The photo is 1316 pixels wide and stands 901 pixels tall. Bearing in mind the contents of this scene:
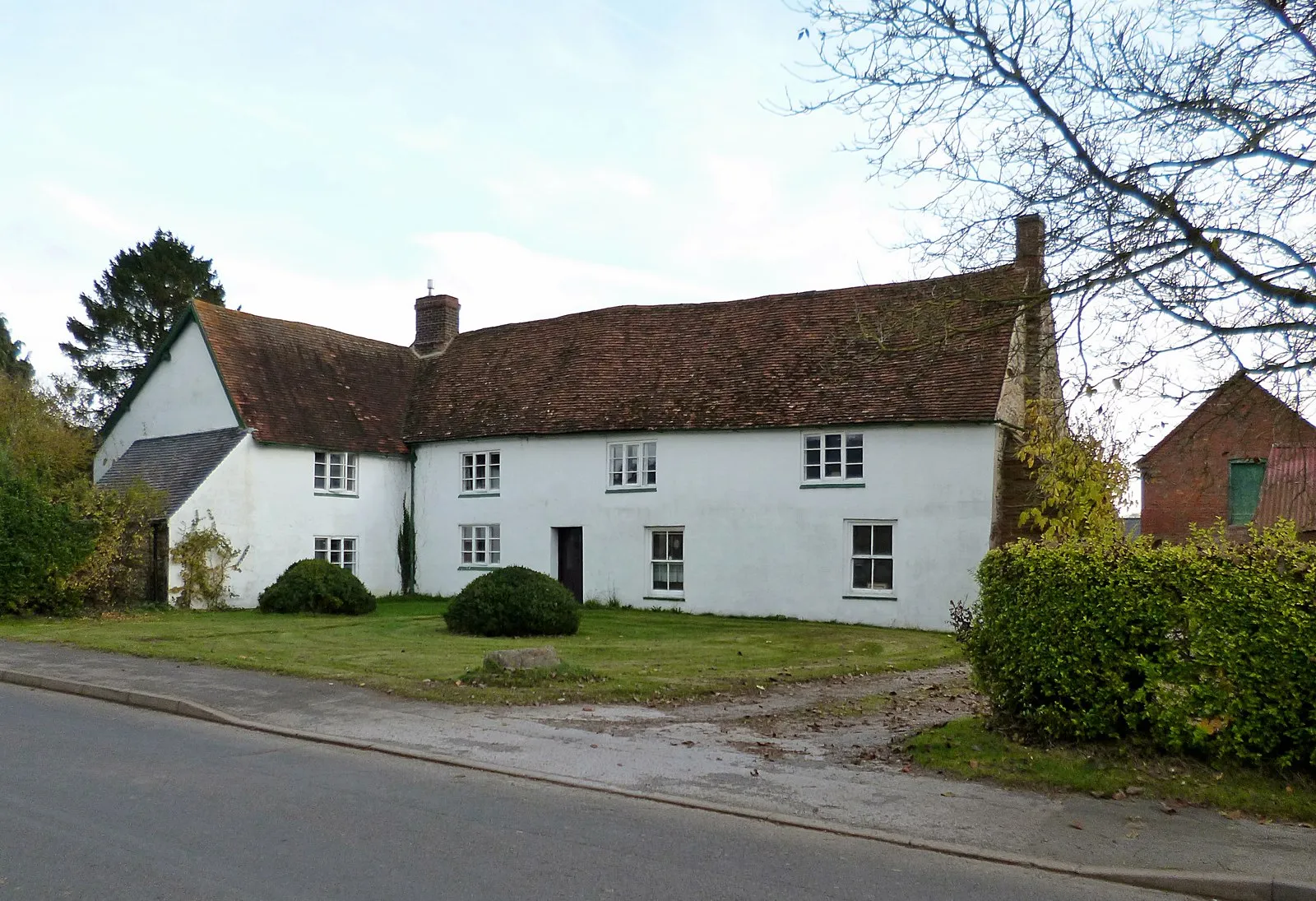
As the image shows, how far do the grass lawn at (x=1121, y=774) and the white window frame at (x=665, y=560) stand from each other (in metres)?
17.2

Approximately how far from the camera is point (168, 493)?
87.4 ft

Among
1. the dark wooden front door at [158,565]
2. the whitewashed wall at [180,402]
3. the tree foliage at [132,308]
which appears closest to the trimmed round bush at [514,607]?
the dark wooden front door at [158,565]

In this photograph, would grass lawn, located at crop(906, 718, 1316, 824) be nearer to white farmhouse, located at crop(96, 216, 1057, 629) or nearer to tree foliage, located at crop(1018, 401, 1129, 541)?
tree foliage, located at crop(1018, 401, 1129, 541)

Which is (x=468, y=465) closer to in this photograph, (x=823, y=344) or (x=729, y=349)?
(x=729, y=349)

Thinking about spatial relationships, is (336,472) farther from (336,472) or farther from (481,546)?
(481,546)

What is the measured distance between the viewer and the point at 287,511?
2848 cm

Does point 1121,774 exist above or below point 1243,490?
below

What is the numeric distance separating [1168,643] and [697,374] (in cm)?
1965

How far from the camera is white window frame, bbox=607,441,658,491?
2741 centimetres

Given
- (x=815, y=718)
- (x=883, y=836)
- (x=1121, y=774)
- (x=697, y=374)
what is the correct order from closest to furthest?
(x=883, y=836), (x=1121, y=774), (x=815, y=718), (x=697, y=374)

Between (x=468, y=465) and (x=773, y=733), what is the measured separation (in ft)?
68.0

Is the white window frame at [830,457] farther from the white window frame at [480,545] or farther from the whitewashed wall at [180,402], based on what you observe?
the whitewashed wall at [180,402]

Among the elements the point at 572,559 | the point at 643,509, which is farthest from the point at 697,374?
the point at 572,559

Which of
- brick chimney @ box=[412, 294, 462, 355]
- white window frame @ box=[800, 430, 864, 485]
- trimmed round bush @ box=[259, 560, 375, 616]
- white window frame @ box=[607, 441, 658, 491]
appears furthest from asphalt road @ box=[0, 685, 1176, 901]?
brick chimney @ box=[412, 294, 462, 355]
